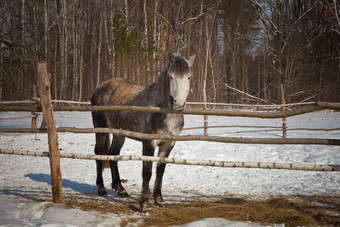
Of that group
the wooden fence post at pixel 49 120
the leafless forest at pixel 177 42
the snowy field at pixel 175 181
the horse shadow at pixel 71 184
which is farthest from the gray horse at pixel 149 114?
the leafless forest at pixel 177 42

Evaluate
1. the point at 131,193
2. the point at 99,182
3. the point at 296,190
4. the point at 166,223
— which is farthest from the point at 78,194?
the point at 296,190

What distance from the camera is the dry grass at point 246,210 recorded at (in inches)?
118

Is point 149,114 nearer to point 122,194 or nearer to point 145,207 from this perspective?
point 145,207

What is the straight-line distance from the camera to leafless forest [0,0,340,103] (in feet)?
31.3

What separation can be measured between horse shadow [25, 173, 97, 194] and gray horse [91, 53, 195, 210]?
15.0 inches

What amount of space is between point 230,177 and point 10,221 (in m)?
4.04

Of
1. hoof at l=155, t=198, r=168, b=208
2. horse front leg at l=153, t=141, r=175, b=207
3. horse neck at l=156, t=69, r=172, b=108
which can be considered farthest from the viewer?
horse front leg at l=153, t=141, r=175, b=207

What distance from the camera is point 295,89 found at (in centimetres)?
1650

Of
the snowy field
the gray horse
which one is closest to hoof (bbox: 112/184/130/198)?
the gray horse

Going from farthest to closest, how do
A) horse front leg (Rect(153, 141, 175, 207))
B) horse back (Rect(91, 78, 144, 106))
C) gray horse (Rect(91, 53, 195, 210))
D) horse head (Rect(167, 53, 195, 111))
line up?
horse back (Rect(91, 78, 144, 106)) < horse front leg (Rect(153, 141, 175, 207)) < gray horse (Rect(91, 53, 195, 210)) < horse head (Rect(167, 53, 195, 111))

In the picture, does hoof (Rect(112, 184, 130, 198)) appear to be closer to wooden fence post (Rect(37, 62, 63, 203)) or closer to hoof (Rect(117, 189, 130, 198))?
hoof (Rect(117, 189, 130, 198))

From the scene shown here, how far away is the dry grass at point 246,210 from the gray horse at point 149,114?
397 millimetres

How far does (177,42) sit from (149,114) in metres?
12.8

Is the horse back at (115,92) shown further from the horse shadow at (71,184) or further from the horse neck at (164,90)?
the horse shadow at (71,184)
